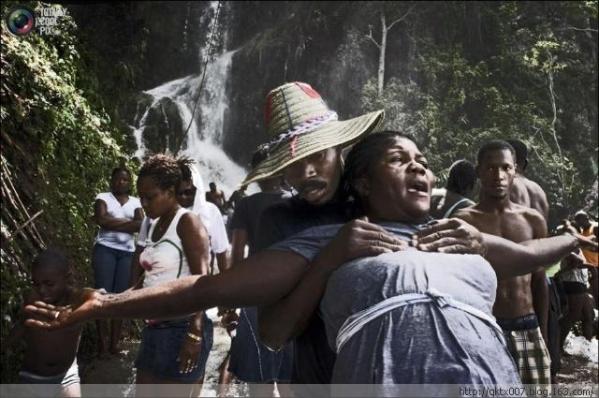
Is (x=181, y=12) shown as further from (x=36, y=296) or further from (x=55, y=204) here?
(x=36, y=296)

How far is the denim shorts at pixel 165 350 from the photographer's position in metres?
2.47

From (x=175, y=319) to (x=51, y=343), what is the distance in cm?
64

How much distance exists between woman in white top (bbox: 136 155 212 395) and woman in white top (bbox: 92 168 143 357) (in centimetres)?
152

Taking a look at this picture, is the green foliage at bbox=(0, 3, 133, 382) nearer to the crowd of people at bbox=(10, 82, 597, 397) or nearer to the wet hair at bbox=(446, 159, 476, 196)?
the crowd of people at bbox=(10, 82, 597, 397)

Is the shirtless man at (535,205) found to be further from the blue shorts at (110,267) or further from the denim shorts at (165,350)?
the blue shorts at (110,267)

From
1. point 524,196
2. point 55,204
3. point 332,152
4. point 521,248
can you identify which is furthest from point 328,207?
point 55,204

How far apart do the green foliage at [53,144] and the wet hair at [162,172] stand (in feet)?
5.43

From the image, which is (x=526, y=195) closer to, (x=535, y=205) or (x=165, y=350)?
(x=535, y=205)

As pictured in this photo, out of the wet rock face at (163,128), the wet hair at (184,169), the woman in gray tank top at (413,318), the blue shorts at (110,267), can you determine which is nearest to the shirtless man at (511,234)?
the wet hair at (184,169)

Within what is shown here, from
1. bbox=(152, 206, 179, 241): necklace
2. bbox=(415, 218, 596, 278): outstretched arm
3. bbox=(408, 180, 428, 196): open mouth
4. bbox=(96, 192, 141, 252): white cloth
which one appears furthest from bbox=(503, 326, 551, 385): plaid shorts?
bbox=(96, 192, 141, 252): white cloth

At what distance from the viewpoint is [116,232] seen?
4145 mm

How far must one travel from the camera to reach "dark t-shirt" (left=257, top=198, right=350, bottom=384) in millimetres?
1484

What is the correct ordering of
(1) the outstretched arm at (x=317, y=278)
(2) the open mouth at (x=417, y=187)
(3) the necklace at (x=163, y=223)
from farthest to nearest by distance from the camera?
(3) the necklace at (x=163, y=223) → (2) the open mouth at (x=417, y=187) → (1) the outstretched arm at (x=317, y=278)

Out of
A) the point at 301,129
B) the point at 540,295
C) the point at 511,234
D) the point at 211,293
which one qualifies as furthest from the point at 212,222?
the point at 211,293
